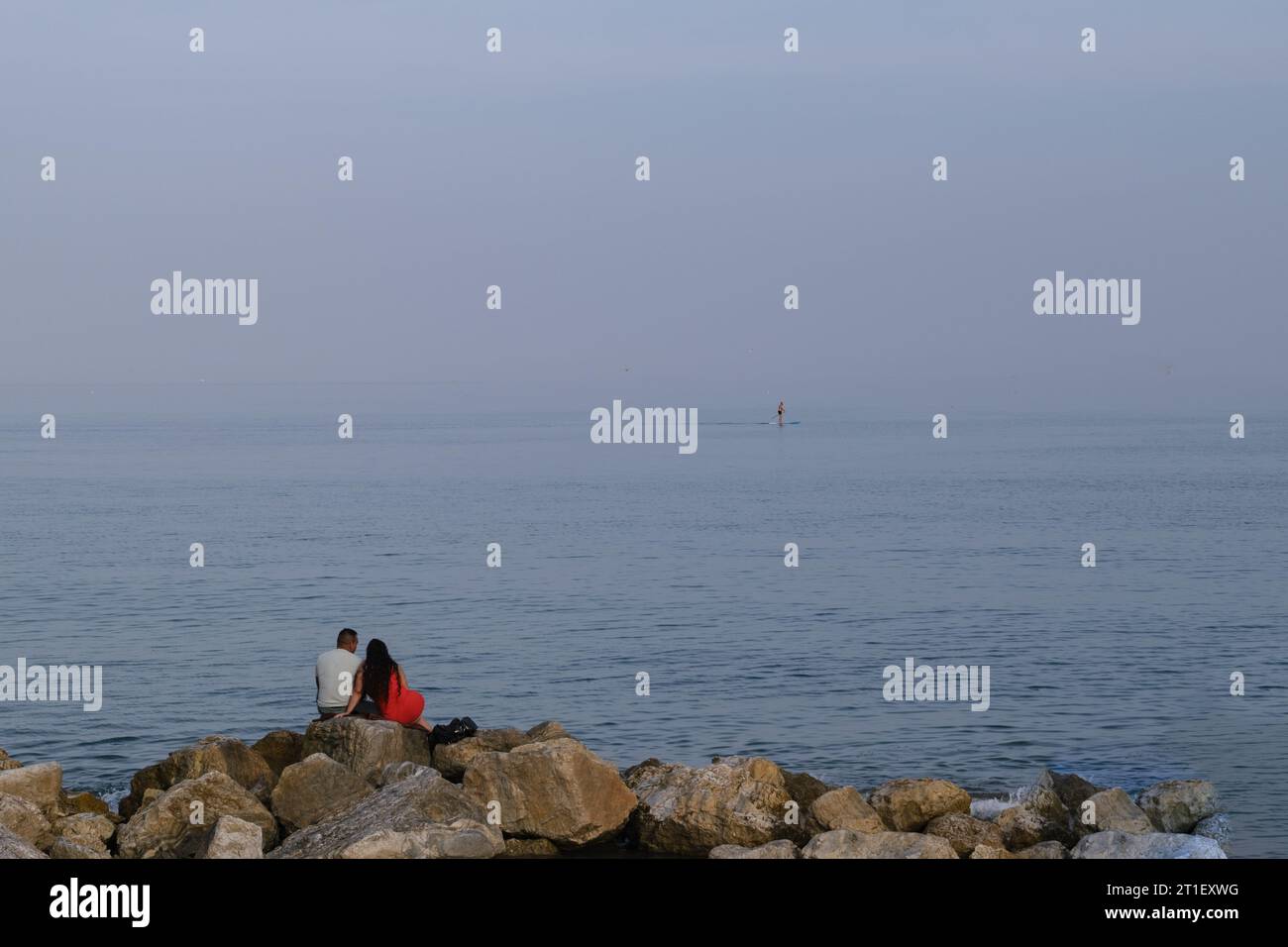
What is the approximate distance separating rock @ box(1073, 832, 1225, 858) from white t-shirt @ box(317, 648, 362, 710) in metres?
9.91

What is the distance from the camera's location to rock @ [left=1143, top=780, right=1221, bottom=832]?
21.9 meters

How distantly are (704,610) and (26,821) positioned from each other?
27.2 metres

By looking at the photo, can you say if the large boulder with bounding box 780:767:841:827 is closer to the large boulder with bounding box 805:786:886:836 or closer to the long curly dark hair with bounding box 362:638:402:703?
the large boulder with bounding box 805:786:886:836

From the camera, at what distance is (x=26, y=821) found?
1839 centimetres

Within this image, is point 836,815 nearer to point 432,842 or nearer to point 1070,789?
point 1070,789

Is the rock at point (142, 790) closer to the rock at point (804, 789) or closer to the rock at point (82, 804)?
the rock at point (82, 804)

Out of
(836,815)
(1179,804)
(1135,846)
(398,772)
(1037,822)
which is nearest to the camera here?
(1135,846)

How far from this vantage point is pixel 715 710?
101 feet

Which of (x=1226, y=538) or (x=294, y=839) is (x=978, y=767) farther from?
(x=1226, y=538)

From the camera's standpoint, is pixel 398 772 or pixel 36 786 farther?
pixel 36 786

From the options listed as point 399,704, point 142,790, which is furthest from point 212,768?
point 399,704

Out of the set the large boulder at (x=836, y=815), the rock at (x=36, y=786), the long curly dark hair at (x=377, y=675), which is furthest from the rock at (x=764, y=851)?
the rock at (x=36, y=786)

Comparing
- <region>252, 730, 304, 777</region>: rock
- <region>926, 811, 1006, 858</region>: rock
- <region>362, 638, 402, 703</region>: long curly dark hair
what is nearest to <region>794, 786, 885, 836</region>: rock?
<region>926, 811, 1006, 858</region>: rock
